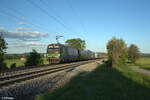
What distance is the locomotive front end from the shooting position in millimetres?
23547

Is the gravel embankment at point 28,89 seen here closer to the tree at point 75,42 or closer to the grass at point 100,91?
the grass at point 100,91

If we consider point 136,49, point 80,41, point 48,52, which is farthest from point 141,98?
point 80,41

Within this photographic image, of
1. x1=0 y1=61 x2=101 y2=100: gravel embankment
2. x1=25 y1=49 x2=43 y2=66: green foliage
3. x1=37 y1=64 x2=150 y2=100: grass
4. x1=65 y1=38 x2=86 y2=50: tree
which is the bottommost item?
x1=37 y1=64 x2=150 y2=100: grass

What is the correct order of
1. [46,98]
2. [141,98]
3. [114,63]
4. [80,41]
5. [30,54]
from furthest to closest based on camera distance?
[80,41] < [30,54] < [114,63] < [141,98] < [46,98]

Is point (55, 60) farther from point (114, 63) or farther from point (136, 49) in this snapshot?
point (136, 49)

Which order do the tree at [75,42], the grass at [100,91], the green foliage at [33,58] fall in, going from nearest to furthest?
the grass at [100,91] < the green foliage at [33,58] < the tree at [75,42]

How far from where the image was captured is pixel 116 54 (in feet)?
73.5

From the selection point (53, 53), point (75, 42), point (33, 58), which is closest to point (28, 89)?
point (53, 53)

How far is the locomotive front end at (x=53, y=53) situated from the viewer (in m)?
23.5

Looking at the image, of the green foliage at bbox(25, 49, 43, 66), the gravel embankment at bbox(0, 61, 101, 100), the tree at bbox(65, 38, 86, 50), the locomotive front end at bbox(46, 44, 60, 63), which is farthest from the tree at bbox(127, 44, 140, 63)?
the tree at bbox(65, 38, 86, 50)

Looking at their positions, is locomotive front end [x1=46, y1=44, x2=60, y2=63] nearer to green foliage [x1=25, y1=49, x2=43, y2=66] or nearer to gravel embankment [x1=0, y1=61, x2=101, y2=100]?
green foliage [x1=25, y1=49, x2=43, y2=66]

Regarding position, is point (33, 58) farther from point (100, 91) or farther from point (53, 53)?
point (100, 91)

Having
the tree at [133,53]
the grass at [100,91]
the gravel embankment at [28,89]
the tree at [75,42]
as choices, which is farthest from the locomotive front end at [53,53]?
the tree at [75,42]

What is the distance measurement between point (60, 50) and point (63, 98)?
18.9 metres
